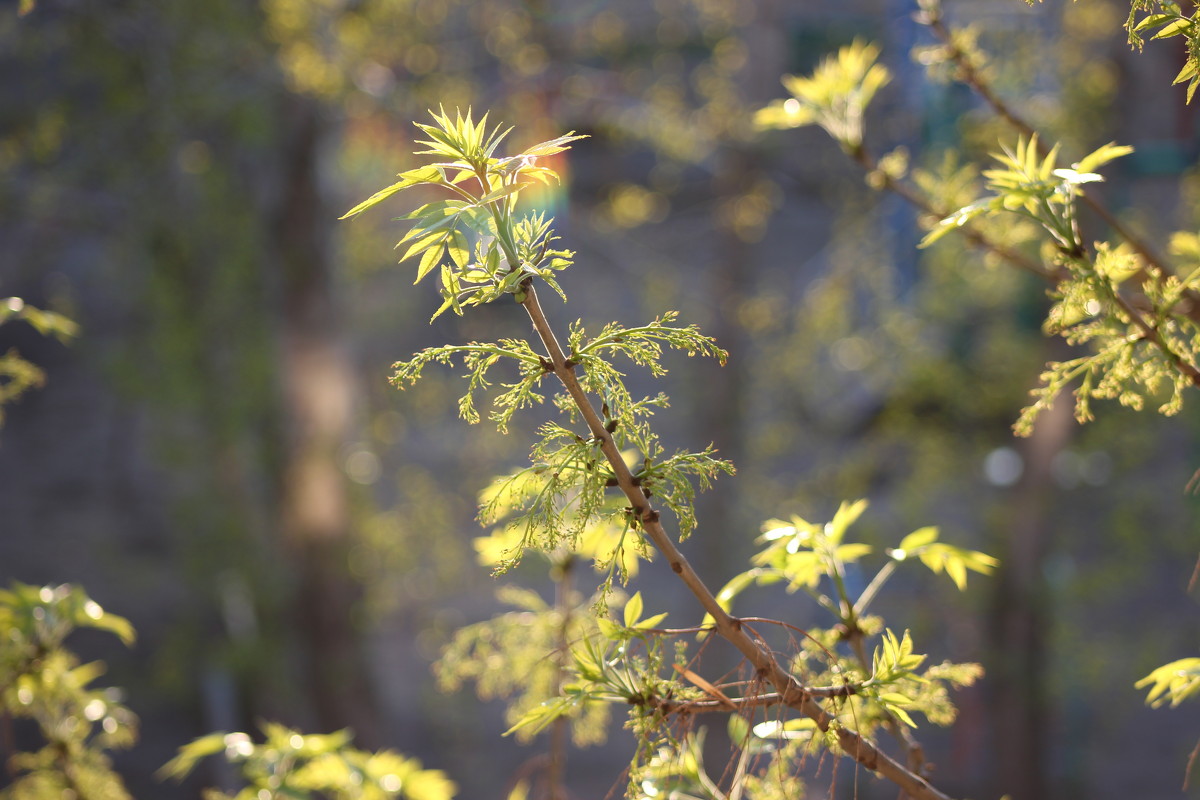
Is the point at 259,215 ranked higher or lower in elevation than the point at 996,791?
higher

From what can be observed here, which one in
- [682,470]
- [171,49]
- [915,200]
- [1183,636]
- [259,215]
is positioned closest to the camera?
[682,470]

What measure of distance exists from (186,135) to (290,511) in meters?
2.10

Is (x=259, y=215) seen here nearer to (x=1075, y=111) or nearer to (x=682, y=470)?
(x=1075, y=111)

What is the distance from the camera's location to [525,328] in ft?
24.3

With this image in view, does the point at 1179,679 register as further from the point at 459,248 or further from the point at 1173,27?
the point at 459,248

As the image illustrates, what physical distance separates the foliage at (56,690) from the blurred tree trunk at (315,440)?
3.82m

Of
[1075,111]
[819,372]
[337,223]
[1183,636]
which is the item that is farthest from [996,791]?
[337,223]

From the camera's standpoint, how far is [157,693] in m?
6.52

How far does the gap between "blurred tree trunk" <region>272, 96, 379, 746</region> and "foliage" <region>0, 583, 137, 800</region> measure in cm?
382

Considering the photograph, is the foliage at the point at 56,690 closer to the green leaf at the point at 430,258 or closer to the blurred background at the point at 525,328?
the green leaf at the point at 430,258

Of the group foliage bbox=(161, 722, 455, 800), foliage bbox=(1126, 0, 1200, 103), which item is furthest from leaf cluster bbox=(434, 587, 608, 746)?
foliage bbox=(1126, 0, 1200, 103)

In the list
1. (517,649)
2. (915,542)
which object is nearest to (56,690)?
(517,649)

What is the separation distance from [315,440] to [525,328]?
2.33 meters

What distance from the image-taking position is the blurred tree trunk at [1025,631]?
5777 mm
